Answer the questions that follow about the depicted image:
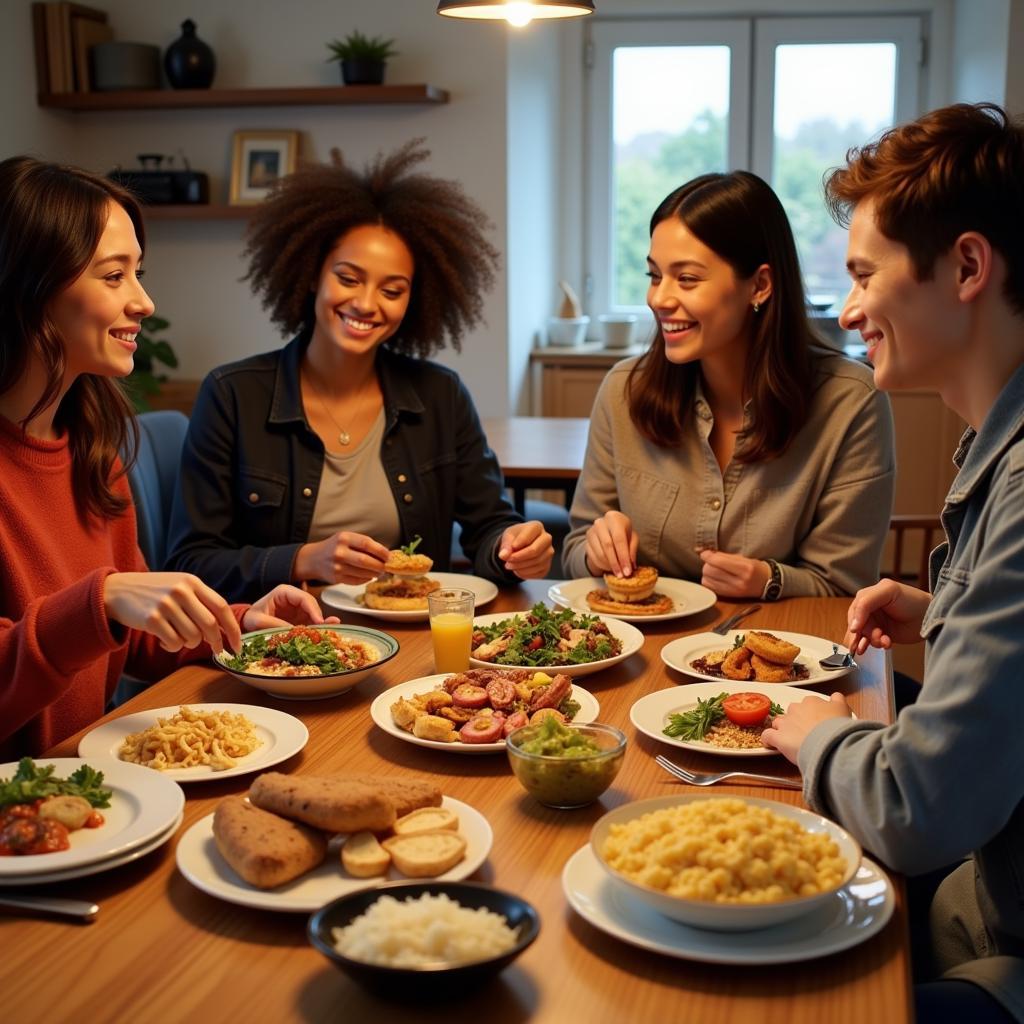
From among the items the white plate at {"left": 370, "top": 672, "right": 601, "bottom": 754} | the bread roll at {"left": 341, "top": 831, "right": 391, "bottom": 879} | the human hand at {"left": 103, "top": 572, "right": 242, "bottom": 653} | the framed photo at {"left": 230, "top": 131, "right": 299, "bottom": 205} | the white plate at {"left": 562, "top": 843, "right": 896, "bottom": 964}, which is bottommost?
the white plate at {"left": 562, "top": 843, "right": 896, "bottom": 964}

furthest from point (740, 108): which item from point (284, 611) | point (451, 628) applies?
point (451, 628)

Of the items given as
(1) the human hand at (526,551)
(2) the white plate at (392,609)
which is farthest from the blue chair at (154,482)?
(1) the human hand at (526,551)

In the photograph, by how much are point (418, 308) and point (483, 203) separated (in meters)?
2.47

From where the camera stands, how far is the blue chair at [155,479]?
3033mm

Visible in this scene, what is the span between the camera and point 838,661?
1.83 m

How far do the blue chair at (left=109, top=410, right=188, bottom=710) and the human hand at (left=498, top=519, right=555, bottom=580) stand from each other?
105 centimetres

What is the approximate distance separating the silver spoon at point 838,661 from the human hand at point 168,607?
0.85 meters

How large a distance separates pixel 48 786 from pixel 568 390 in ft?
15.3

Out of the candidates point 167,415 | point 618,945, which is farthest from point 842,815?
point 167,415

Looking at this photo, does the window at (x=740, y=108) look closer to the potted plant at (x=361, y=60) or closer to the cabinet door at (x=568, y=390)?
the cabinet door at (x=568, y=390)

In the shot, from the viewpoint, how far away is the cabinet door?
5.80 meters

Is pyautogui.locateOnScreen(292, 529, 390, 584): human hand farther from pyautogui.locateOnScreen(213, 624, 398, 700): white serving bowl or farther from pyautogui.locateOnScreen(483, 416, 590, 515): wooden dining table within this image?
pyautogui.locateOnScreen(483, 416, 590, 515): wooden dining table

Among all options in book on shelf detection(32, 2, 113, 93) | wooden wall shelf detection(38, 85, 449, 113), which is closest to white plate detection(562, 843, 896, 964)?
wooden wall shelf detection(38, 85, 449, 113)

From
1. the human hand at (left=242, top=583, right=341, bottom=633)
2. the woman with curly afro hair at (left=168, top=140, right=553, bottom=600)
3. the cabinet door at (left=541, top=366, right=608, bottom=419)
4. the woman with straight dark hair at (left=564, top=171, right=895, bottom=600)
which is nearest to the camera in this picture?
the human hand at (left=242, top=583, right=341, bottom=633)
